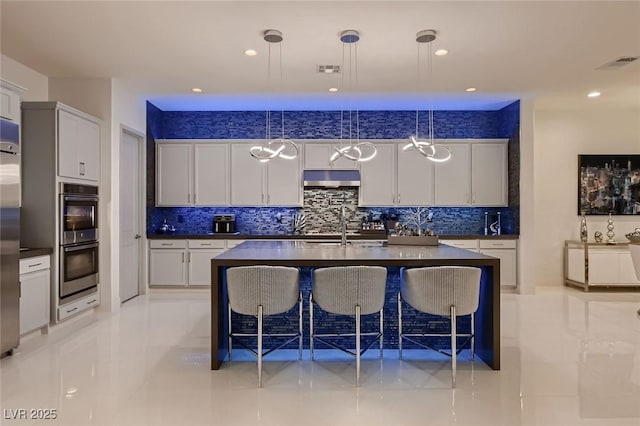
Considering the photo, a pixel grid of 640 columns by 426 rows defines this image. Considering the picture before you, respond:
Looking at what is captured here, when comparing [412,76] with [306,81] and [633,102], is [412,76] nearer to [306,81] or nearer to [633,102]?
[306,81]

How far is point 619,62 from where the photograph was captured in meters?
4.68

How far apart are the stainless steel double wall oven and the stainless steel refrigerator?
823 millimetres

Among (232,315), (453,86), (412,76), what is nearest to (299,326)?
(232,315)

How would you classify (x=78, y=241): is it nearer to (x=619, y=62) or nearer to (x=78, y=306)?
(x=78, y=306)

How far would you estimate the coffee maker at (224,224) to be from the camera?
685cm

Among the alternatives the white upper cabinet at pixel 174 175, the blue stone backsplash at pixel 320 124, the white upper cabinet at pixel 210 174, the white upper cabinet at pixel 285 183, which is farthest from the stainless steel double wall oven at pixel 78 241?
the white upper cabinet at pixel 285 183

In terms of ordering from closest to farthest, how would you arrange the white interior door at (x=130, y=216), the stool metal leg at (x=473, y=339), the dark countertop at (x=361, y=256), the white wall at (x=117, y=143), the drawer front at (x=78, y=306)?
the dark countertop at (x=361, y=256)
the stool metal leg at (x=473, y=339)
the drawer front at (x=78, y=306)
the white wall at (x=117, y=143)
the white interior door at (x=130, y=216)

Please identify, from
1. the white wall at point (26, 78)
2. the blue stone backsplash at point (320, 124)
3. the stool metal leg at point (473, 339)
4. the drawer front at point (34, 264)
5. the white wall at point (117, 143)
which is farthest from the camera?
the blue stone backsplash at point (320, 124)

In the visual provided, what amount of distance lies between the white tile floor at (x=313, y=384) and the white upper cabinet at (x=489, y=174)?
2705mm

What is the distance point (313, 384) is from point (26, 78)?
475 centimetres

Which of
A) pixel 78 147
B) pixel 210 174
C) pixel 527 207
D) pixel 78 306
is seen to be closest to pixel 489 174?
pixel 527 207

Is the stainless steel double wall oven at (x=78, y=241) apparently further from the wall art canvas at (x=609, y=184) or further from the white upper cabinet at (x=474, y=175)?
the wall art canvas at (x=609, y=184)

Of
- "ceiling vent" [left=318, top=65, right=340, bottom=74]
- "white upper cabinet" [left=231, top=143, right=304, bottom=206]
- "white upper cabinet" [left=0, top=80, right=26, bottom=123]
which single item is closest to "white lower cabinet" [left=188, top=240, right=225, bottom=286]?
"white upper cabinet" [left=231, top=143, right=304, bottom=206]

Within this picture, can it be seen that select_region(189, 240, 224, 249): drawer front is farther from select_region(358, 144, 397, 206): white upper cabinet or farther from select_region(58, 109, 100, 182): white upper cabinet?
select_region(358, 144, 397, 206): white upper cabinet
